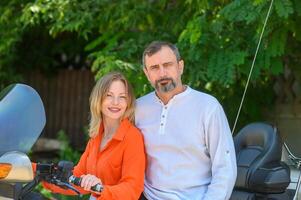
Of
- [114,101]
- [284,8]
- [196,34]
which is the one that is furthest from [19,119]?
[196,34]

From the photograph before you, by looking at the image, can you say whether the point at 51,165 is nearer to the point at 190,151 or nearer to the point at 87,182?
the point at 87,182

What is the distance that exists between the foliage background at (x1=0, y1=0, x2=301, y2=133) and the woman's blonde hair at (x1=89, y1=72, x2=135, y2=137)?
73.5 inches

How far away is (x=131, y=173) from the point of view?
3084 mm

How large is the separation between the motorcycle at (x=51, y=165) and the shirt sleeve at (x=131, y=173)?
19 centimetres

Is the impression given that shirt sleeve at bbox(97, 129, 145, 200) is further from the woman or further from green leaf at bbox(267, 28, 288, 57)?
green leaf at bbox(267, 28, 288, 57)

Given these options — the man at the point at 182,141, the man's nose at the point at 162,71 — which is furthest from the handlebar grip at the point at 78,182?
the man's nose at the point at 162,71

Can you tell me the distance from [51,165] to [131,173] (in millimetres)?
432

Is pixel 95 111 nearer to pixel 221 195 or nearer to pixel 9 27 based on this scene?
pixel 221 195

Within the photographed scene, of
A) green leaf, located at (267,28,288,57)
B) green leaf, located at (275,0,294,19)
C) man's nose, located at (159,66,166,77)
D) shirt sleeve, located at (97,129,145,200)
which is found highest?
green leaf, located at (275,0,294,19)

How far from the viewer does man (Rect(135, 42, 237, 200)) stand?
123 inches

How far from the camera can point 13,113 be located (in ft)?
9.58

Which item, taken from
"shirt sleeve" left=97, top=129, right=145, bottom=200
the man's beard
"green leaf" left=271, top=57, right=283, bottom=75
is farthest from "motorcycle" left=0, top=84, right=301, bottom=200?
"green leaf" left=271, top=57, right=283, bottom=75

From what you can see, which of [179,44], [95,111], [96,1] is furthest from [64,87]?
[95,111]

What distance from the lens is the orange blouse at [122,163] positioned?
121 inches
